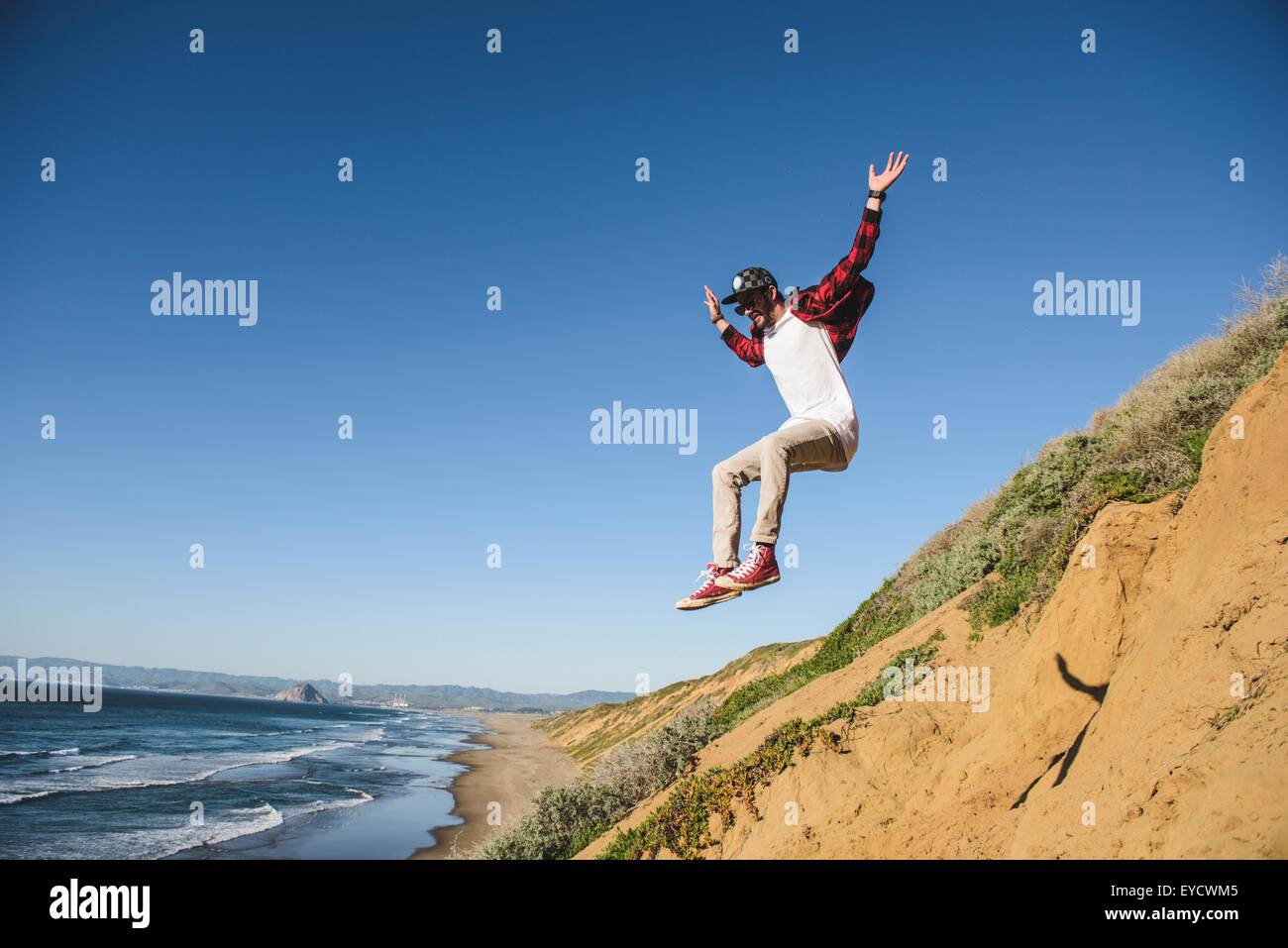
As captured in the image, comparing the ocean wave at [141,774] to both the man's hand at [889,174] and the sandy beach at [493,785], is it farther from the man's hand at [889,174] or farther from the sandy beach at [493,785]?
the man's hand at [889,174]

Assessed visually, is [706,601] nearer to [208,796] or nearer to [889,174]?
[889,174]

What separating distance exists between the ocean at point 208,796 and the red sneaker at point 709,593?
84.0ft

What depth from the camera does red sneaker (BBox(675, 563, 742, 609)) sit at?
4.77 metres

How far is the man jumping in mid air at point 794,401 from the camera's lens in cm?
455

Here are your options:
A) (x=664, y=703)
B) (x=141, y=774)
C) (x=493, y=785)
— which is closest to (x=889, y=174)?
(x=493, y=785)

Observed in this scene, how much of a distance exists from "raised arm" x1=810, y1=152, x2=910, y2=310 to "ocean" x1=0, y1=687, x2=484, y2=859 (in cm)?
2707

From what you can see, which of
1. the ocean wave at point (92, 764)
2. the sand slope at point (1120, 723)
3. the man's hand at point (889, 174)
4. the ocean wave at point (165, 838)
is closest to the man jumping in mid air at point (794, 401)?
the man's hand at point (889, 174)

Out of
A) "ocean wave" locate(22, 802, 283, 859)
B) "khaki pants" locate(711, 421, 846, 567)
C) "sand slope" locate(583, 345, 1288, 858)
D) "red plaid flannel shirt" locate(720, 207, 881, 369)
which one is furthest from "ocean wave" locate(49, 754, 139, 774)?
"red plaid flannel shirt" locate(720, 207, 881, 369)

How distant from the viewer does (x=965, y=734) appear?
11.9 meters

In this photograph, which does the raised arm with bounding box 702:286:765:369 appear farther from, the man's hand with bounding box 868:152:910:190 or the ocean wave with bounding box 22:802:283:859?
the ocean wave with bounding box 22:802:283:859
